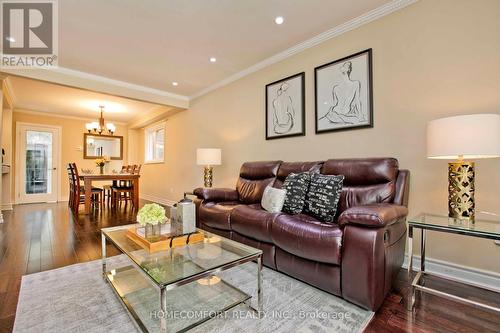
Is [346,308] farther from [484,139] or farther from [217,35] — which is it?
[217,35]

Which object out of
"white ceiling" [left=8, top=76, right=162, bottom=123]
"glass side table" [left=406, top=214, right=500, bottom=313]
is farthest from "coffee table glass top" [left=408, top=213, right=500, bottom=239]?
"white ceiling" [left=8, top=76, right=162, bottom=123]

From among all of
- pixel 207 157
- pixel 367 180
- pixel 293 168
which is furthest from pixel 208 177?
pixel 367 180

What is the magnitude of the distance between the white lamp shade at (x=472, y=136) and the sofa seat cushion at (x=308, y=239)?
0.92 meters

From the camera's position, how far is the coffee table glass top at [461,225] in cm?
134

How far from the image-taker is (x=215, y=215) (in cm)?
263

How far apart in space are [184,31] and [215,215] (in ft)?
7.09

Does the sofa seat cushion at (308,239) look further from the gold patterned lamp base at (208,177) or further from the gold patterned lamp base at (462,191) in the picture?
the gold patterned lamp base at (208,177)

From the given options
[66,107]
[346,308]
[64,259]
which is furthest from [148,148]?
[346,308]

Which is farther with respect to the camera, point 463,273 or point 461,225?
point 463,273

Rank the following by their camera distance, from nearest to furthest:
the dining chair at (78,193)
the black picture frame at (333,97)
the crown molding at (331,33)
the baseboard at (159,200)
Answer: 1. the crown molding at (331,33)
2. the black picture frame at (333,97)
3. the dining chair at (78,193)
4. the baseboard at (159,200)

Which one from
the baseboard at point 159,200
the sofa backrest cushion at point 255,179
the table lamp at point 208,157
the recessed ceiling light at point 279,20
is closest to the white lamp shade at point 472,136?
the sofa backrest cushion at point 255,179

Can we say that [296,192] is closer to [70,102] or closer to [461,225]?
[461,225]

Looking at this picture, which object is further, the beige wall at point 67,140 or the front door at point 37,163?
the beige wall at point 67,140

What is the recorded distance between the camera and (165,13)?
2.44m
